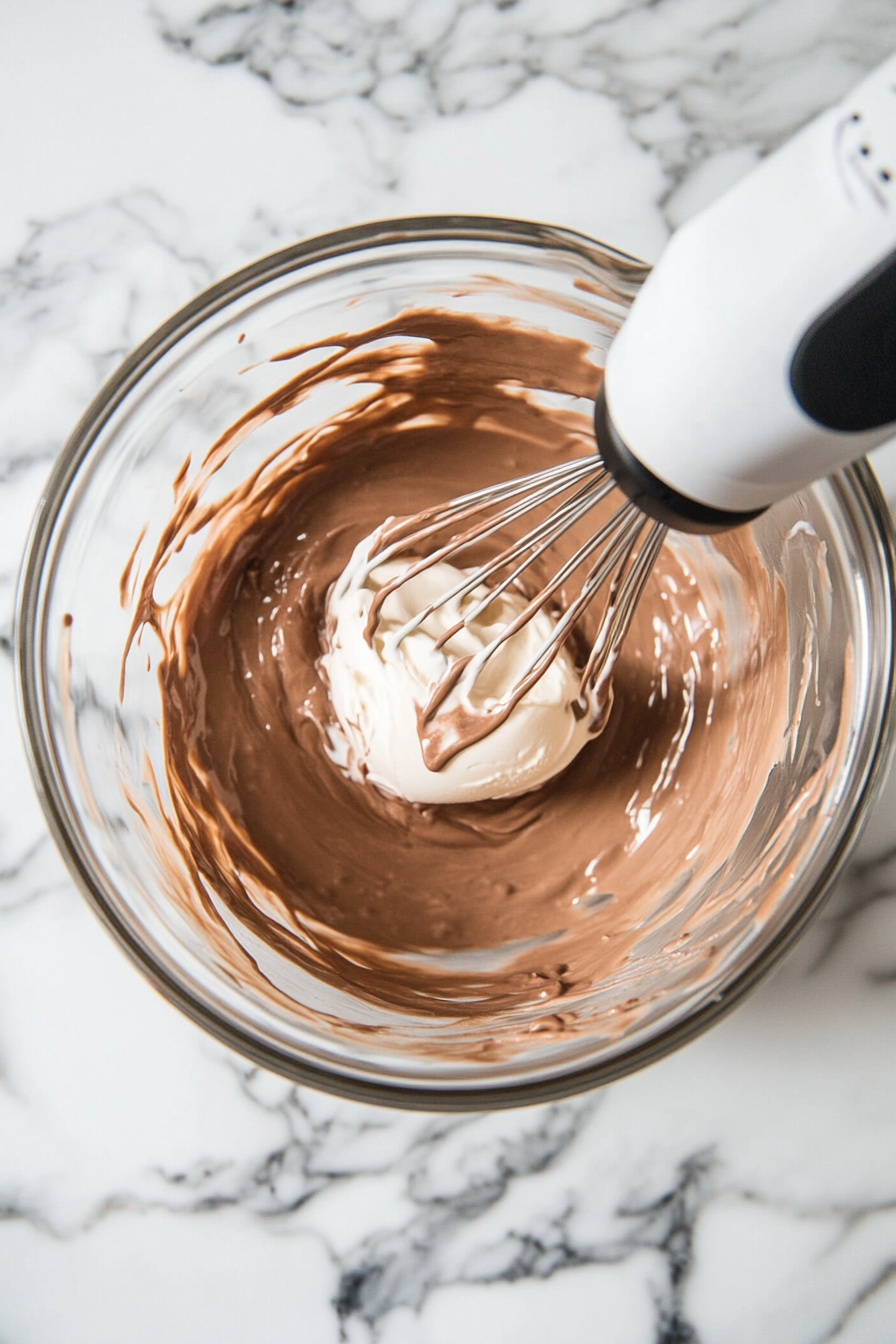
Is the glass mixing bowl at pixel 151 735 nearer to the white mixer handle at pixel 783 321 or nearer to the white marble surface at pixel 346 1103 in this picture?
the white marble surface at pixel 346 1103

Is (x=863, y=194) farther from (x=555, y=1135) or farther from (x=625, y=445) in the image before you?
(x=555, y=1135)

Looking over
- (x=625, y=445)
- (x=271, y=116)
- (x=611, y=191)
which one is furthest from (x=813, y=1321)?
(x=271, y=116)

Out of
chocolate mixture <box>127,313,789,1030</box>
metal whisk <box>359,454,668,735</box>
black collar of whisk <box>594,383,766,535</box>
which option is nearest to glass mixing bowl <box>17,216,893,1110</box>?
chocolate mixture <box>127,313,789,1030</box>

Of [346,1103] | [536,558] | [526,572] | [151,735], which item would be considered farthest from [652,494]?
[346,1103]

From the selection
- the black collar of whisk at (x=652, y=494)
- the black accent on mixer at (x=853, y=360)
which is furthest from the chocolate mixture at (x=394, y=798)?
the black accent on mixer at (x=853, y=360)

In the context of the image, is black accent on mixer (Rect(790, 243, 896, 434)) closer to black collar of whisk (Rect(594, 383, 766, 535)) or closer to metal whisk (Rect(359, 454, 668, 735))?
black collar of whisk (Rect(594, 383, 766, 535))

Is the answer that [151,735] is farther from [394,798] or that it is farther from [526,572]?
[526,572]
